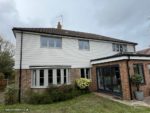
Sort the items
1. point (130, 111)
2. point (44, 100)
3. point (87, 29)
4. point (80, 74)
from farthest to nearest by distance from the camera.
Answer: point (87, 29)
point (80, 74)
point (44, 100)
point (130, 111)

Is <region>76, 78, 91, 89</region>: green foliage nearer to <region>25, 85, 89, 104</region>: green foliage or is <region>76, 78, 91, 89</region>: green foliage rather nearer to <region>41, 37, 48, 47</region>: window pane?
<region>25, 85, 89, 104</region>: green foliage

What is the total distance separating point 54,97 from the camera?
11156 mm

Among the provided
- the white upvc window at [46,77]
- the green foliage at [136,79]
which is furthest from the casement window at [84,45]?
the green foliage at [136,79]

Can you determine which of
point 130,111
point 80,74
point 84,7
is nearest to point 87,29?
point 84,7

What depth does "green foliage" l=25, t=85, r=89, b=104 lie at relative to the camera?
10719mm

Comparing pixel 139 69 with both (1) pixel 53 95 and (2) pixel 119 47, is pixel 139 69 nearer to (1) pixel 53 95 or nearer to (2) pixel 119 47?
(2) pixel 119 47

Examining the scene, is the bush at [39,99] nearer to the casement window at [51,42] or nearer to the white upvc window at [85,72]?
the casement window at [51,42]

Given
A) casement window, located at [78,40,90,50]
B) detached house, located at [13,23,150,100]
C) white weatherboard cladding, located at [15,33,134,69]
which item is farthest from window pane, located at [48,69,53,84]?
casement window, located at [78,40,90,50]

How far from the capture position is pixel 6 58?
2631 centimetres

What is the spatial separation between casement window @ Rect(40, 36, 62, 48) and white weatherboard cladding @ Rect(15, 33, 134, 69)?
34cm

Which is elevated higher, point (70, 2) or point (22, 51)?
point (70, 2)

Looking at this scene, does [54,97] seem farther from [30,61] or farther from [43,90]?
[30,61]

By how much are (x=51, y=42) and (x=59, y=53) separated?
1.45 meters

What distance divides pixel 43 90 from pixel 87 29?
65.8 feet
